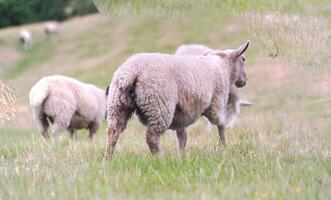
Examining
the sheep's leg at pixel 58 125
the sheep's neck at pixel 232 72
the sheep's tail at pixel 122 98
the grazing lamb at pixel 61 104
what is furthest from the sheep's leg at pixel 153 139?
the sheep's leg at pixel 58 125

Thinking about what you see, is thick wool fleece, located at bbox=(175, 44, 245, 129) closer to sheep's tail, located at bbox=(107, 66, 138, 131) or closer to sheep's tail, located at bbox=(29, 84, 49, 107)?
sheep's tail, located at bbox=(29, 84, 49, 107)

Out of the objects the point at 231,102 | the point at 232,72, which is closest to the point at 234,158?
the point at 232,72

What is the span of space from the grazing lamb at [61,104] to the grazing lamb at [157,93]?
11.4ft

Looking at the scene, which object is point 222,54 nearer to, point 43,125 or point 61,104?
point 61,104

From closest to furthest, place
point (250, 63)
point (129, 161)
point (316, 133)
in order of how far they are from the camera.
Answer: point (129, 161) → point (316, 133) → point (250, 63)

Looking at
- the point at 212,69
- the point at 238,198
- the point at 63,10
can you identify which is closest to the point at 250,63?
the point at 212,69

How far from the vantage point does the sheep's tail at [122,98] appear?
22.9ft

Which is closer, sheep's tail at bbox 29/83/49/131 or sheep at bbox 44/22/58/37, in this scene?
sheep's tail at bbox 29/83/49/131

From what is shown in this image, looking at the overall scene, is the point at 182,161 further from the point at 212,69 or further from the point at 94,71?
the point at 94,71

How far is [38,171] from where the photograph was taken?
6.18 m

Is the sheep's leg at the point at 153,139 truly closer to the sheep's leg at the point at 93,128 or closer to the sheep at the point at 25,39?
the sheep's leg at the point at 93,128

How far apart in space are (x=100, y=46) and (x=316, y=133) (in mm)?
29743

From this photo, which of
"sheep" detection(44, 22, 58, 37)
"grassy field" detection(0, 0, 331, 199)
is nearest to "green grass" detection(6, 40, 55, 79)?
"sheep" detection(44, 22, 58, 37)

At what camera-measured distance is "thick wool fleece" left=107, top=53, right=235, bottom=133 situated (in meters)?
6.97
